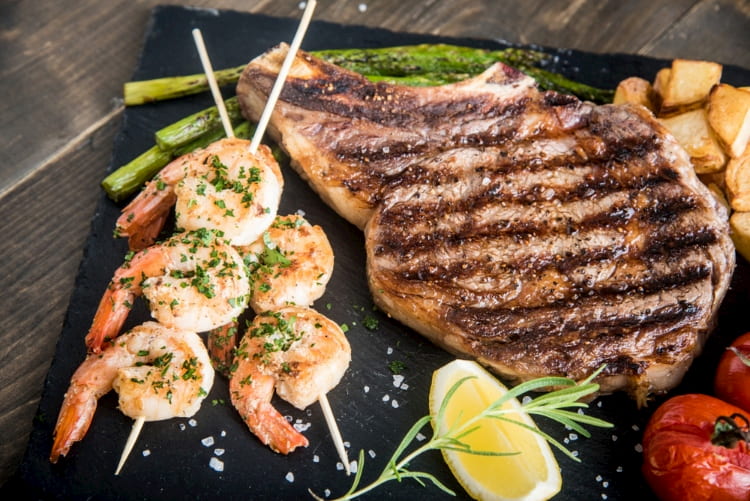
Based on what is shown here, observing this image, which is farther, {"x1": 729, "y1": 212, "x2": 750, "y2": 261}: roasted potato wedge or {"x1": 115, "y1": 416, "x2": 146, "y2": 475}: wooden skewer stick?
{"x1": 729, "y1": 212, "x2": 750, "y2": 261}: roasted potato wedge

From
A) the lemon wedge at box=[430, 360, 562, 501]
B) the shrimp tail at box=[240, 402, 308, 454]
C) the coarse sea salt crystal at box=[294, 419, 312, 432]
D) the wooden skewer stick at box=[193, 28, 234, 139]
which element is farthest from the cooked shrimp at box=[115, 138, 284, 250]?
the lemon wedge at box=[430, 360, 562, 501]

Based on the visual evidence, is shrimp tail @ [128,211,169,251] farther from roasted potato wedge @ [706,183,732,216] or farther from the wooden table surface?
roasted potato wedge @ [706,183,732,216]

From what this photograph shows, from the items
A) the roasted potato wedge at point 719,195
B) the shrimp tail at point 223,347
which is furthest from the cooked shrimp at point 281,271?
the roasted potato wedge at point 719,195

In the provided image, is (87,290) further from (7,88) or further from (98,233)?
(7,88)

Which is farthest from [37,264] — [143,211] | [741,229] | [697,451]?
[741,229]

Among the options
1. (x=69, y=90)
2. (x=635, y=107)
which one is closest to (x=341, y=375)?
(x=635, y=107)

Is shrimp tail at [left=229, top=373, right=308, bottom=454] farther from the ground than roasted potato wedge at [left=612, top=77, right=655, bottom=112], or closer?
closer

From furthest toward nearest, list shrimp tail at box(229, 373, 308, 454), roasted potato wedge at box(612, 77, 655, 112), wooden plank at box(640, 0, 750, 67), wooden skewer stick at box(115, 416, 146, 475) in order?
wooden plank at box(640, 0, 750, 67) < roasted potato wedge at box(612, 77, 655, 112) < shrimp tail at box(229, 373, 308, 454) < wooden skewer stick at box(115, 416, 146, 475)
